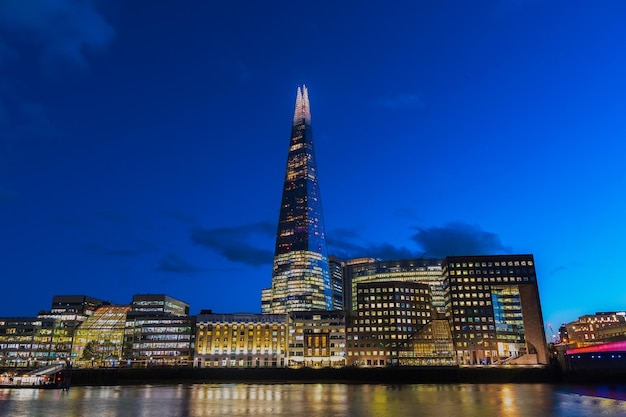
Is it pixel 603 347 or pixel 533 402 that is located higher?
pixel 603 347

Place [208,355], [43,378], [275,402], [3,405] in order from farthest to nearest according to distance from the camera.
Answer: [208,355] → [43,378] → [275,402] → [3,405]

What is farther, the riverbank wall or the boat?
the riverbank wall

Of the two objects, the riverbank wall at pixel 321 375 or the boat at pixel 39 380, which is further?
the riverbank wall at pixel 321 375

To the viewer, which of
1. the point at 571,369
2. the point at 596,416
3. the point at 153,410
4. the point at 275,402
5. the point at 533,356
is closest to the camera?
the point at 596,416

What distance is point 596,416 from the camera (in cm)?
6341

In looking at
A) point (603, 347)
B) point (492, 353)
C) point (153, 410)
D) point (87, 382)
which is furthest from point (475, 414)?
point (492, 353)

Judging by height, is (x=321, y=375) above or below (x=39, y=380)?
below

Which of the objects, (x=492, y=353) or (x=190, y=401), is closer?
(x=190, y=401)

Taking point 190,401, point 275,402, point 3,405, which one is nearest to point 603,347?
point 275,402

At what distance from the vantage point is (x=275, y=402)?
273 feet

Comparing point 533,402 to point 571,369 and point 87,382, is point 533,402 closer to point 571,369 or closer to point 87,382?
point 571,369

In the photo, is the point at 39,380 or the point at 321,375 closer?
the point at 39,380

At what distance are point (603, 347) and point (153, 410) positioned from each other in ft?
377

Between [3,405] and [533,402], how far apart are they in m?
85.1
